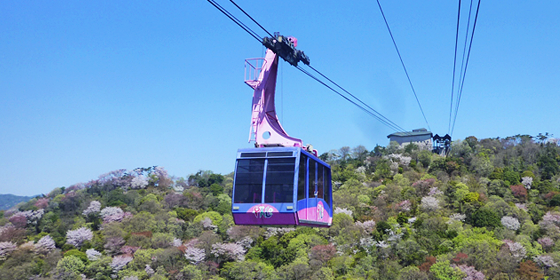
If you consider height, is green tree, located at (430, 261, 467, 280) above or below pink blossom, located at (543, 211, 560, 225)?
below

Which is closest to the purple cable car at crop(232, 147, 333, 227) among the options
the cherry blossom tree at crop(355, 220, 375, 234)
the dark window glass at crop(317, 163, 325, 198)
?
the dark window glass at crop(317, 163, 325, 198)

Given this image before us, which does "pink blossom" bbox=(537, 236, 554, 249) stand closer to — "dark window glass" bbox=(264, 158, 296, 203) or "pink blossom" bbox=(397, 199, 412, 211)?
"pink blossom" bbox=(397, 199, 412, 211)

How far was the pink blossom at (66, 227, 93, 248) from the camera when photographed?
64812mm

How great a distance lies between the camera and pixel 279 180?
16812 millimetres

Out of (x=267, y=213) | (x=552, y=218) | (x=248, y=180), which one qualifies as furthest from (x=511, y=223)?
(x=248, y=180)

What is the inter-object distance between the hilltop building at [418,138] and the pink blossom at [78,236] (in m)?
63.1

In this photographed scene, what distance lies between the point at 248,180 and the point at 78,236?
54338 millimetres

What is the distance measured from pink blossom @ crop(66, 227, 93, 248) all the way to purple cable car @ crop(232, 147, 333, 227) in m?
53.3

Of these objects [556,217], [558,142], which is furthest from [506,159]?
[556,217]

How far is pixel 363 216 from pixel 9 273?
130 ft

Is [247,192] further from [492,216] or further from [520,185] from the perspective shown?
[520,185]

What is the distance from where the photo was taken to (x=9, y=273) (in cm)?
5581

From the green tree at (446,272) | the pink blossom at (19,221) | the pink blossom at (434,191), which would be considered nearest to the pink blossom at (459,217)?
the pink blossom at (434,191)

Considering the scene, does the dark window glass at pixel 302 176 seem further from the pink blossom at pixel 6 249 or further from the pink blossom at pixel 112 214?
the pink blossom at pixel 112 214
